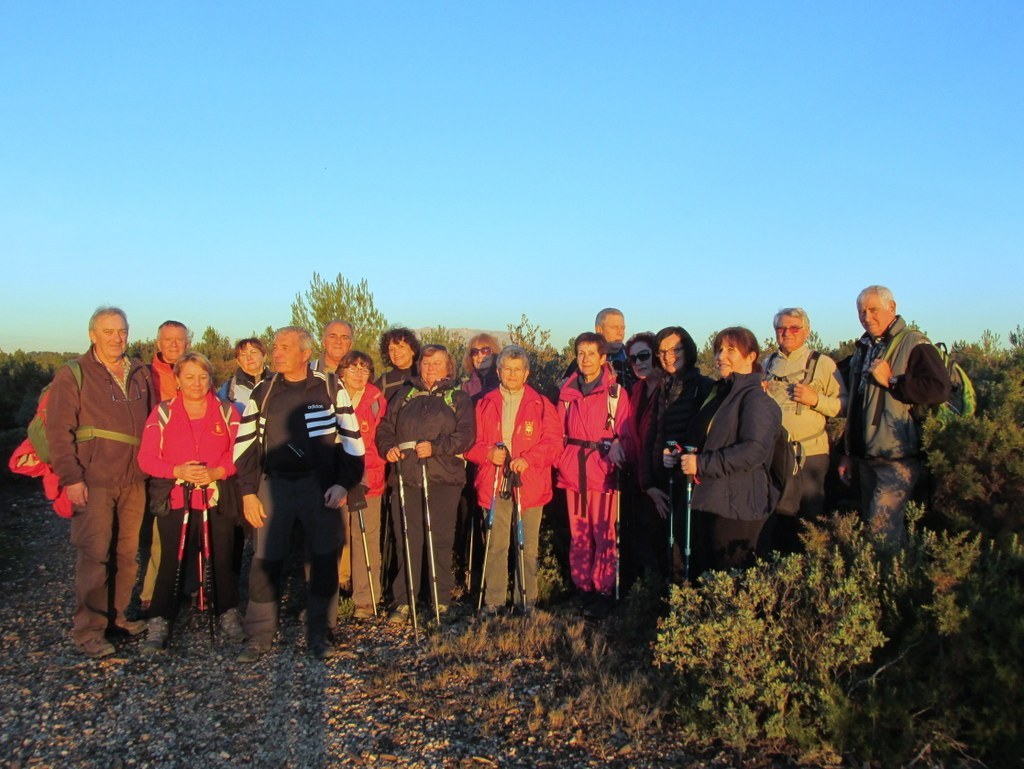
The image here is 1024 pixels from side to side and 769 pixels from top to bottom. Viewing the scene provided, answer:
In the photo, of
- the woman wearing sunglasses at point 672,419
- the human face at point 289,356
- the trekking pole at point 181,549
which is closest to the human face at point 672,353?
the woman wearing sunglasses at point 672,419

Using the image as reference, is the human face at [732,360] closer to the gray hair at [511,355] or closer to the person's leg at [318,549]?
the gray hair at [511,355]

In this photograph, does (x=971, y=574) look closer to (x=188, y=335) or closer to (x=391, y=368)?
(x=391, y=368)

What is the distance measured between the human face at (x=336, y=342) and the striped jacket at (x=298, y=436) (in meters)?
1.53

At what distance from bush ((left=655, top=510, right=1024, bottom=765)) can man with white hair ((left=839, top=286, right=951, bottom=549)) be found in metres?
0.81

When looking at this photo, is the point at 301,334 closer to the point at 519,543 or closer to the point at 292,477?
the point at 292,477

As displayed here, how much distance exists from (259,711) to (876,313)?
482cm

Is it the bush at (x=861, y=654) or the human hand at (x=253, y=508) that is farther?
the human hand at (x=253, y=508)

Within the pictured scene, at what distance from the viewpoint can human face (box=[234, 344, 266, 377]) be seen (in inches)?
271

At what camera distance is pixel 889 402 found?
16.3 ft

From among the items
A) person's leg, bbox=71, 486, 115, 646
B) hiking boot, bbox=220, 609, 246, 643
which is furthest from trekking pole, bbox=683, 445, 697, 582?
person's leg, bbox=71, 486, 115, 646

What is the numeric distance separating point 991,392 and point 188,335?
643 cm

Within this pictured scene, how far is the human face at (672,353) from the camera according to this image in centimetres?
545

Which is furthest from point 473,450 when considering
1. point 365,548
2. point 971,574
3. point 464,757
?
point 971,574

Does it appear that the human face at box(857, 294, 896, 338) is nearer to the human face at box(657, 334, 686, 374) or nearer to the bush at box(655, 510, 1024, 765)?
the human face at box(657, 334, 686, 374)
